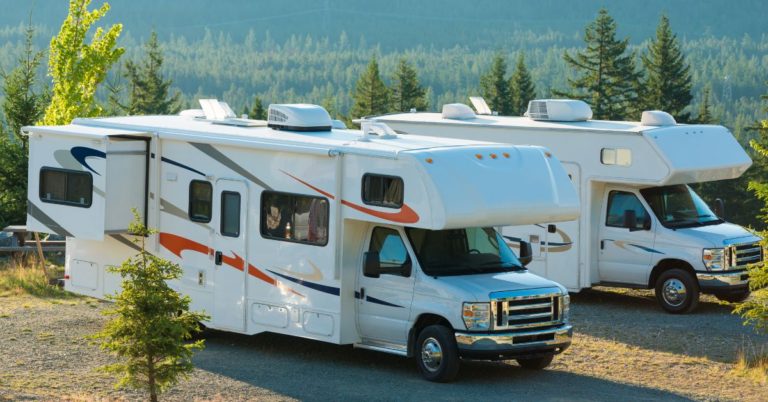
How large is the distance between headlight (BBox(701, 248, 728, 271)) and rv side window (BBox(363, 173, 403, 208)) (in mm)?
5887

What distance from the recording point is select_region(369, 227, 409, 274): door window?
12617mm

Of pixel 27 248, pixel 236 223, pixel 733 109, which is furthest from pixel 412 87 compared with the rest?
pixel 733 109

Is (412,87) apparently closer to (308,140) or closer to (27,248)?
(27,248)

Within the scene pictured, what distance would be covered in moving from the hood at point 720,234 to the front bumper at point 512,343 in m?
4.78

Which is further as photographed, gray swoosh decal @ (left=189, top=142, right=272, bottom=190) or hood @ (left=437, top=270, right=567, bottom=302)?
gray swoosh decal @ (left=189, top=142, right=272, bottom=190)

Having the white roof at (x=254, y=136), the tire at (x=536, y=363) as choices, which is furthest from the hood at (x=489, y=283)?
the white roof at (x=254, y=136)

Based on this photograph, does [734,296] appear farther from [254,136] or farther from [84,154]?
[84,154]

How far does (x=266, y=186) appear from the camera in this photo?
1343cm

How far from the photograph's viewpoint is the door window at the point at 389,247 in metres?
12.6

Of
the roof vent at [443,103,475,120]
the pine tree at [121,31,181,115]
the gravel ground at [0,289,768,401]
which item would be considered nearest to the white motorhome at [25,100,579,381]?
the gravel ground at [0,289,768,401]

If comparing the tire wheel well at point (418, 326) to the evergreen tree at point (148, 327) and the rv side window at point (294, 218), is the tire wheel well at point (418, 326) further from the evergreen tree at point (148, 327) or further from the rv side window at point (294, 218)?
the evergreen tree at point (148, 327)

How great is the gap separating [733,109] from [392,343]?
143065 millimetres

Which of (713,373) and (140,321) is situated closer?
(140,321)

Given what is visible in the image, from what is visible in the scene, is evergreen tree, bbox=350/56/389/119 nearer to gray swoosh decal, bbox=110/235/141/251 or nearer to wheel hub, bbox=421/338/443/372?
gray swoosh decal, bbox=110/235/141/251
